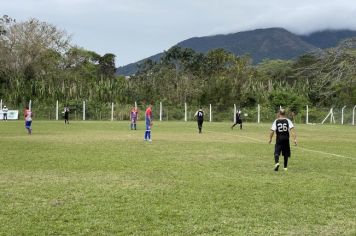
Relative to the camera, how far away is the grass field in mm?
7039

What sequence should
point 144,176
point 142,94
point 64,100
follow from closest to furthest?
point 144,176 < point 64,100 < point 142,94

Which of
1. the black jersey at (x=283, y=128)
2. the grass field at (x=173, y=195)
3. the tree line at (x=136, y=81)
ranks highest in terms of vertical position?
the tree line at (x=136, y=81)

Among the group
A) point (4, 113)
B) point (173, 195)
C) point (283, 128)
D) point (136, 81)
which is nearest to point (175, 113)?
point (136, 81)

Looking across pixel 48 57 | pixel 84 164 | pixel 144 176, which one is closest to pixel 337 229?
pixel 144 176

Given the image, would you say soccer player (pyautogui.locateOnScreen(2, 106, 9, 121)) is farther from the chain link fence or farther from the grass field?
the grass field

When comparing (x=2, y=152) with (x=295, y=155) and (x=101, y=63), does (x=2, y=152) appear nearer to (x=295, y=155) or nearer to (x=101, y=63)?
(x=295, y=155)

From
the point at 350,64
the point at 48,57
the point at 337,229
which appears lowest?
the point at 337,229

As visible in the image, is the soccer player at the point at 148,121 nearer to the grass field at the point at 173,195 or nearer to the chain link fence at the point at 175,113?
the grass field at the point at 173,195

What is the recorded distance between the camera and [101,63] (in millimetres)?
90188

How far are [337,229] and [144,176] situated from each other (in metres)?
5.67

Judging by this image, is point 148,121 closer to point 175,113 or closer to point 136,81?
point 175,113

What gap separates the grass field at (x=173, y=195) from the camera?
7039 millimetres

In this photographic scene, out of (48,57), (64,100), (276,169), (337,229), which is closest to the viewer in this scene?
(337,229)

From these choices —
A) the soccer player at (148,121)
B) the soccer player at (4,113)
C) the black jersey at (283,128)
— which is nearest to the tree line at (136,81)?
the soccer player at (4,113)
